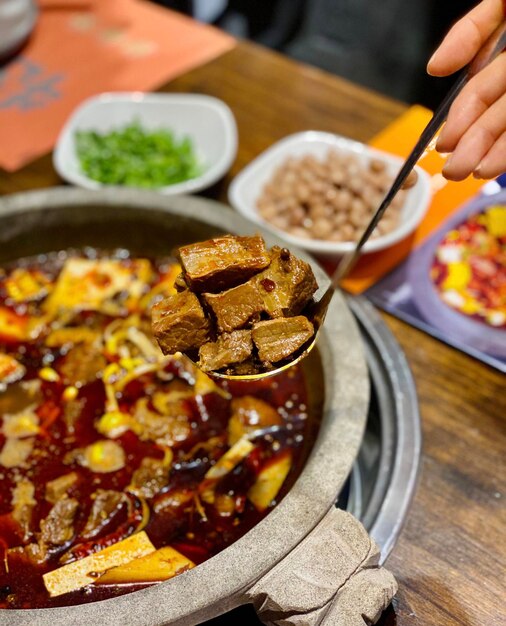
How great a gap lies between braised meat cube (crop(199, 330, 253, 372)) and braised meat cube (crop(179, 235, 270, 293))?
0.42 feet

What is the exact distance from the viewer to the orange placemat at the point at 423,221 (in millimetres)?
2820

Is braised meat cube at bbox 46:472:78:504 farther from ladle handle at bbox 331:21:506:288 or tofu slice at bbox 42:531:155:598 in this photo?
ladle handle at bbox 331:21:506:288

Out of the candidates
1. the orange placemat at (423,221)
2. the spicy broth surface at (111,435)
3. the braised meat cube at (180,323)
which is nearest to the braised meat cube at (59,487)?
the spicy broth surface at (111,435)

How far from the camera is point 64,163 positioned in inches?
129

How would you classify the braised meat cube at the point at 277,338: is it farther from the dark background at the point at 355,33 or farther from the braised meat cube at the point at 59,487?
the dark background at the point at 355,33

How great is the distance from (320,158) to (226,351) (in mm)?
2080

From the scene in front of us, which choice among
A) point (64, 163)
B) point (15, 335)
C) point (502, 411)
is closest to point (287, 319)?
point (502, 411)

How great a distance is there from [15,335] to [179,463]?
0.91 metres

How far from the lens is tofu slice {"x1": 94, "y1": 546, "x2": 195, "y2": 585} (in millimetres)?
1739

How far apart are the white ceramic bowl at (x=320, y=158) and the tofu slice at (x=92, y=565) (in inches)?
55.5

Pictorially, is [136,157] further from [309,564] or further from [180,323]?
[309,564]

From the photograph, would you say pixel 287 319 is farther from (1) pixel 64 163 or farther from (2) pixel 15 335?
(1) pixel 64 163

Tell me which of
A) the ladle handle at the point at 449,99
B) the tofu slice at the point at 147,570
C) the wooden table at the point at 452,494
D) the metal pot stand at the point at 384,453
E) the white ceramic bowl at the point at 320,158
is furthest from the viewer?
the white ceramic bowl at the point at 320,158

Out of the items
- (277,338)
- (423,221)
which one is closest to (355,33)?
(423,221)
